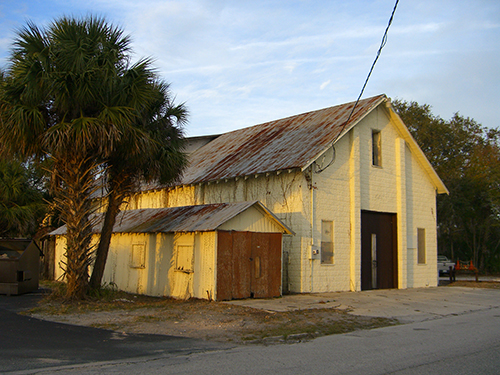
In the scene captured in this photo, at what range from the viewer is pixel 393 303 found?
1519 cm

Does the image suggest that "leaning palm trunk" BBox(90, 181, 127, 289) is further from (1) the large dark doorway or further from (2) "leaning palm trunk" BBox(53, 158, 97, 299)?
(1) the large dark doorway

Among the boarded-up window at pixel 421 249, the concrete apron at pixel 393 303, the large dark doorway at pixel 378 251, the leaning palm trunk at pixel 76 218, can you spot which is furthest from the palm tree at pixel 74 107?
the boarded-up window at pixel 421 249

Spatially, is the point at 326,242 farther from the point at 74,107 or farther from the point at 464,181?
the point at 464,181

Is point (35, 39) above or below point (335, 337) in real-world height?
above

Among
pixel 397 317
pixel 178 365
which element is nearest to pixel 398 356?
pixel 178 365

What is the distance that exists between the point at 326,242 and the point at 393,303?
3.56 metres

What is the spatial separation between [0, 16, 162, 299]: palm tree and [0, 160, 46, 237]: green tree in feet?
35.9

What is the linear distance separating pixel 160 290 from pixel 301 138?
8128 millimetres

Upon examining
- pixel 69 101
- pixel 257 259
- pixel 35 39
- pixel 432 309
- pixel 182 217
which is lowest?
pixel 432 309

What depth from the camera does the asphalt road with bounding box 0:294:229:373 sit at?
7.19 m

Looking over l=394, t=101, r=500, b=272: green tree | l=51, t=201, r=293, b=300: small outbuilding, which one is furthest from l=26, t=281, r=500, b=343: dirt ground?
l=394, t=101, r=500, b=272: green tree

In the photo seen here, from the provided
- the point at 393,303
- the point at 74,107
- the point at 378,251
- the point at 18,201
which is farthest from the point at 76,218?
the point at 18,201

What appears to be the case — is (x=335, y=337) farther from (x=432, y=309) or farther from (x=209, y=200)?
(x=209, y=200)

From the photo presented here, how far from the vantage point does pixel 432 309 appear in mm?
14070
